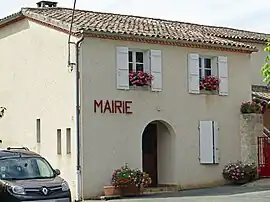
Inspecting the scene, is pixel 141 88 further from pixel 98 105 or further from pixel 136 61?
pixel 98 105

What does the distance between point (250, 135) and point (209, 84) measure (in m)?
2.56

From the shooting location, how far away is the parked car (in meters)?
14.6

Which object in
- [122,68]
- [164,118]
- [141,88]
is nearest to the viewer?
[122,68]

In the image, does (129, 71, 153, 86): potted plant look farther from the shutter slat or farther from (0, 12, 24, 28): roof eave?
(0, 12, 24, 28): roof eave

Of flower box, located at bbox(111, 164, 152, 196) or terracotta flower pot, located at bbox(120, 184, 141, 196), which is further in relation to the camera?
terracotta flower pot, located at bbox(120, 184, 141, 196)

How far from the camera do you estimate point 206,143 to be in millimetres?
23531

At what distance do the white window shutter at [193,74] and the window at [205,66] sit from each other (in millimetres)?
492

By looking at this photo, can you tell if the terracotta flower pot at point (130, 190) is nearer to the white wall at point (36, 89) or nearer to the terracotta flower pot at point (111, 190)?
the terracotta flower pot at point (111, 190)

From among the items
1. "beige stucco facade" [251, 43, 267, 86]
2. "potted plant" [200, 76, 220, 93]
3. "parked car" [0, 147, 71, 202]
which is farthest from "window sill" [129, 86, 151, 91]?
"beige stucco facade" [251, 43, 267, 86]

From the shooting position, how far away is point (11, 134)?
24812mm

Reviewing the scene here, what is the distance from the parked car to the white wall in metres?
4.67

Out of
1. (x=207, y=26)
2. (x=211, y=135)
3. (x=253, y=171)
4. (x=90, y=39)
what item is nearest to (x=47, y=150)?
(x=90, y=39)

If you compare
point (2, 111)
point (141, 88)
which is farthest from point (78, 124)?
point (2, 111)

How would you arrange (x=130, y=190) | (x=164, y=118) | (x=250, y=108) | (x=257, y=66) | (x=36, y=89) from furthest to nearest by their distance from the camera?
1. (x=257, y=66)
2. (x=250, y=108)
3. (x=36, y=89)
4. (x=164, y=118)
5. (x=130, y=190)
